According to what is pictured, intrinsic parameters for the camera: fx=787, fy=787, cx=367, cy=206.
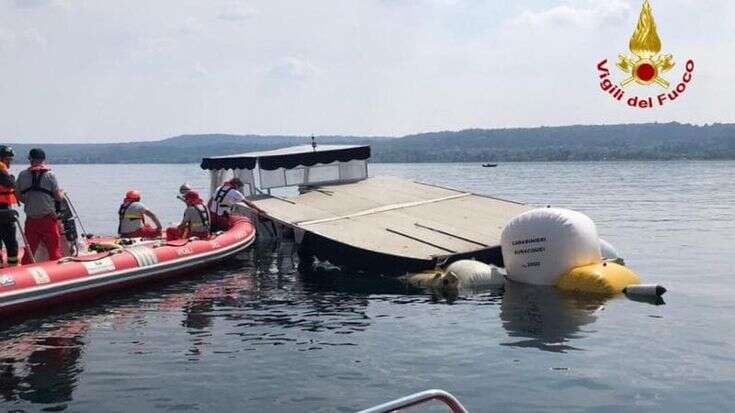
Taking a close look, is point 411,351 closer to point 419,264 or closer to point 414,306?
point 414,306

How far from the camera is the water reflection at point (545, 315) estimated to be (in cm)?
1314

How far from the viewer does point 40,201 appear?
1559cm

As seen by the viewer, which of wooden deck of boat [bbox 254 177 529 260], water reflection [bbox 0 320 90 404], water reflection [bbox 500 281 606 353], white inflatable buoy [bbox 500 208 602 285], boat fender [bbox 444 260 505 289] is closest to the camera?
water reflection [bbox 0 320 90 404]

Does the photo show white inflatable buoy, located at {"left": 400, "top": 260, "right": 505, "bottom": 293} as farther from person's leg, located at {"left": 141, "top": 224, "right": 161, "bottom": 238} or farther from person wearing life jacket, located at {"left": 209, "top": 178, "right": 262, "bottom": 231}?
person's leg, located at {"left": 141, "top": 224, "right": 161, "bottom": 238}

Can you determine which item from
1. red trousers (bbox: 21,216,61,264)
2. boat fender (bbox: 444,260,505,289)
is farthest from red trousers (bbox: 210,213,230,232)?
boat fender (bbox: 444,260,505,289)

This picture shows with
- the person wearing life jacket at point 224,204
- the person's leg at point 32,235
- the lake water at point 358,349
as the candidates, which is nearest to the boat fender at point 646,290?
the lake water at point 358,349

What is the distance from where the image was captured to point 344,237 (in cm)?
1978

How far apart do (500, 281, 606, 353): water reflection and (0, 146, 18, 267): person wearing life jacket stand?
9.57 meters

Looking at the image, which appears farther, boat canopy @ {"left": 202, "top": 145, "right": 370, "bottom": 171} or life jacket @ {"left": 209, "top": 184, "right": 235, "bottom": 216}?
boat canopy @ {"left": 202, "top": 145, "right": 370, "bottom": 171}

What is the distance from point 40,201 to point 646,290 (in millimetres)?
12447

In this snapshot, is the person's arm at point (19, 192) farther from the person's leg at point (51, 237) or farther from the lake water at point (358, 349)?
the lake water at point (358, 349)

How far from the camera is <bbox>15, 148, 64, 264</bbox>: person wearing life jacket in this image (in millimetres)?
15555

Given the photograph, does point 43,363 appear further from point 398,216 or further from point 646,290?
point 398,216

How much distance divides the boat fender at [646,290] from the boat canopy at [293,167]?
13.2 meters
